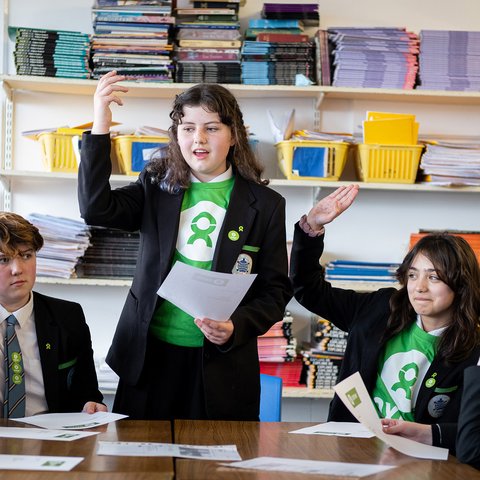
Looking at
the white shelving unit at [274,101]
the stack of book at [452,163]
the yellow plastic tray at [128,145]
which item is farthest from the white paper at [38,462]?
the stack of book at [452,163]

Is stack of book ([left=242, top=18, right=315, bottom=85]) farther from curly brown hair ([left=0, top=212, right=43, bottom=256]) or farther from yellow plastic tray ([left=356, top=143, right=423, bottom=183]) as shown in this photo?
curly brown hair ([left=0, top=212, right=43, bottom=256])

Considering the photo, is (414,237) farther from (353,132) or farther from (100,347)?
(100,347)

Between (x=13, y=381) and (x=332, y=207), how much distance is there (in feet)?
3.10

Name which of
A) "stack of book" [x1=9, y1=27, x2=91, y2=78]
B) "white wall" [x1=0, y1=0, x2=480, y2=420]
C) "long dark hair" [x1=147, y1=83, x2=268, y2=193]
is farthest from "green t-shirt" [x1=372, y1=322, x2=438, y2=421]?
"stack of book" [x1=9, y1=27, x2=91, y2=78]

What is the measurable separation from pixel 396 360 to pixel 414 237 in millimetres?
1444

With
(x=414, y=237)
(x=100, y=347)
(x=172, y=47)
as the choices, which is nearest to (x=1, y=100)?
(x=172, y=47)

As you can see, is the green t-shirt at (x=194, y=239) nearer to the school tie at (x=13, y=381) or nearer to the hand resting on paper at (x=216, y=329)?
the hand resting on paper at (x=216, y=329)

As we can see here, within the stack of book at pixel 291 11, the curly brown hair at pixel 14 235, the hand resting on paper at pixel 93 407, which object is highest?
the stack of book at pixel 291 11

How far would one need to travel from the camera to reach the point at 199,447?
1465 mm

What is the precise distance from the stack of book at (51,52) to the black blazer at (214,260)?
4.34 feet

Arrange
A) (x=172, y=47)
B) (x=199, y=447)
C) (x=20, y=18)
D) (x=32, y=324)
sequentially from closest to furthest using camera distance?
(x=199, y=447)
(x=32, y=324)
(x=172, y=47)
(x=20, y=18)

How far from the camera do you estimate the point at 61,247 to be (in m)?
3.14

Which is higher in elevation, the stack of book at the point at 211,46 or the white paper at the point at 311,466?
the stack of book at the point at 211,46

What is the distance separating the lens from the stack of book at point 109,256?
3.21 metres
